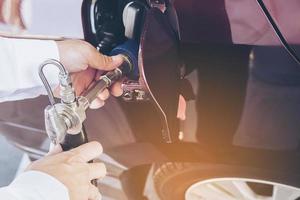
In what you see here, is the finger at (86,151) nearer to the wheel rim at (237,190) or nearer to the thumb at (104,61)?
the thumb at (104,61)

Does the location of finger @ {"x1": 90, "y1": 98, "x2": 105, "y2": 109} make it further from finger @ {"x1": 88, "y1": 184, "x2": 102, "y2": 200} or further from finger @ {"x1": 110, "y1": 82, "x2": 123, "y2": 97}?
finger @ {"x1": 88, "y1": 184, "x2": 102, "y2": 200}

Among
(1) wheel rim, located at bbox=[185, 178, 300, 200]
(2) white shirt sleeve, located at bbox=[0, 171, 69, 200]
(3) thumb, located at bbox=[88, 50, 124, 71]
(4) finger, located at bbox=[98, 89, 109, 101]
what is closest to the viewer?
(2) white shirt sleeve, located at bbox=[0, 171, 69, 200]

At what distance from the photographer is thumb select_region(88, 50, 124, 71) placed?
108cm

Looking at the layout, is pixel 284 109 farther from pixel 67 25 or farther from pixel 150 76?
pixel 67 25

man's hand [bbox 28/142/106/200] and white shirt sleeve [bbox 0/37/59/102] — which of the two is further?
white shirt sleeve [bbox 0/37/59/102]

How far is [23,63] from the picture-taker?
1281 mm

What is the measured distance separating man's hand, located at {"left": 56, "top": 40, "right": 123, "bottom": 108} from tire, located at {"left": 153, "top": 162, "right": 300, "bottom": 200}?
0.28 m

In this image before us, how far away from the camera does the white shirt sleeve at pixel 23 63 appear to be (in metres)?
1.26

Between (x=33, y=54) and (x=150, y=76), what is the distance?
39 centimetres

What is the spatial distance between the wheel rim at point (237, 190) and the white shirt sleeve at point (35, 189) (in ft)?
1.88

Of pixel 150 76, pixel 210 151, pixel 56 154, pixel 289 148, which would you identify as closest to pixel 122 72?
pixel 150 76

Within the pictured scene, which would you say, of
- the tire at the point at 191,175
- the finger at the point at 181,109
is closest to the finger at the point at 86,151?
the finger at the point at 181,109

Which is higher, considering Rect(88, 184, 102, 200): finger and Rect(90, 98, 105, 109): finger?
Rect(90, 98, 105, 109): finger

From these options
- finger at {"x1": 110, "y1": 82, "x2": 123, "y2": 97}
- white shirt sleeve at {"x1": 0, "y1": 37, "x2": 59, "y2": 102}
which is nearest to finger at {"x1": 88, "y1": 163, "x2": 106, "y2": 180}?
finger at {"x1": 110, "y1": 82, "x2": 123, "y2": 97}
